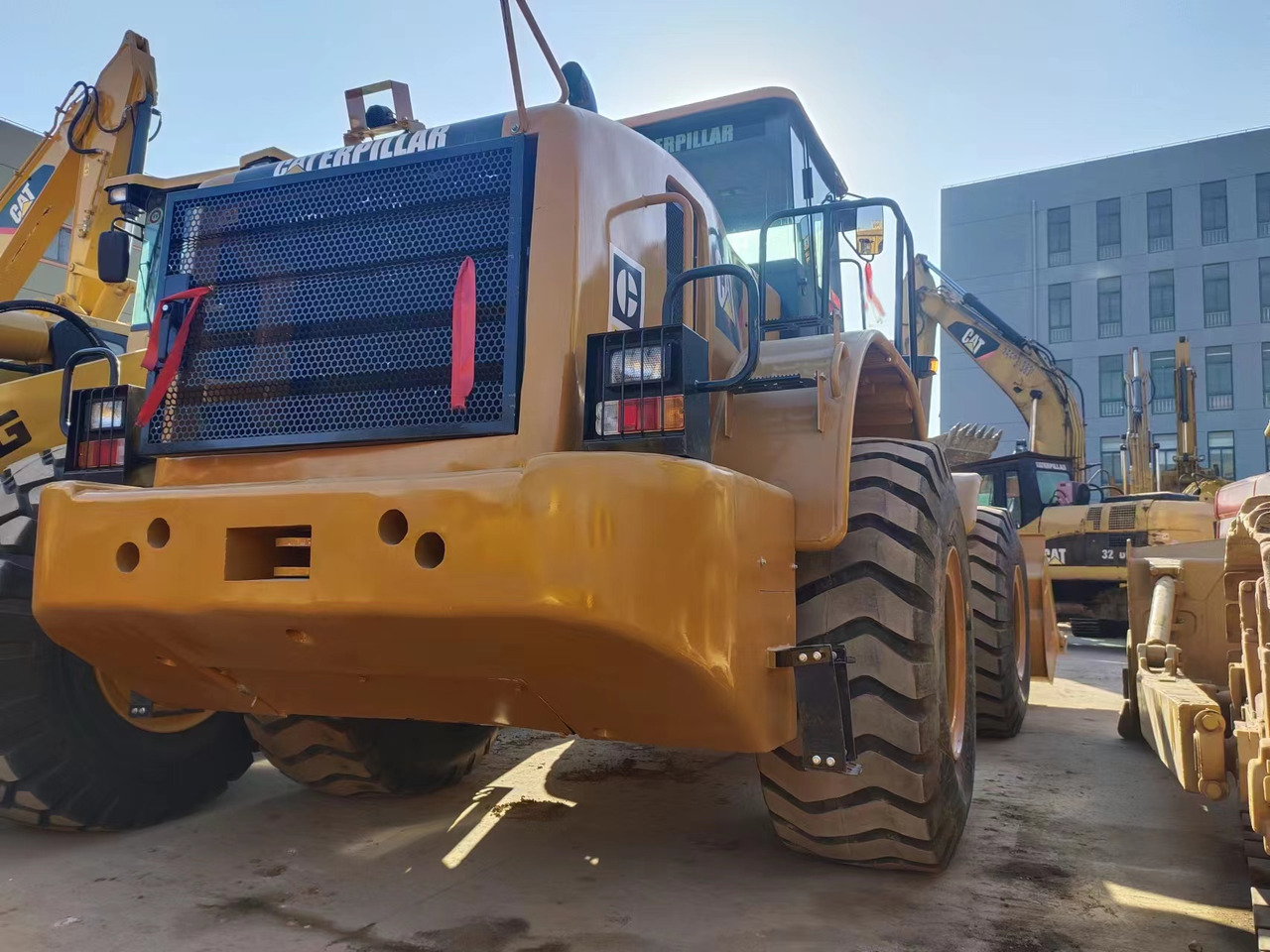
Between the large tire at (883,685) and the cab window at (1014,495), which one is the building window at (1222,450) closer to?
the cab window at (1014,495)

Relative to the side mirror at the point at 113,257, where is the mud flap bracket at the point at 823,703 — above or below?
below

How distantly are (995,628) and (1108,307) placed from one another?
3836cm

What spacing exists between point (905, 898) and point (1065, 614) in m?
10.5

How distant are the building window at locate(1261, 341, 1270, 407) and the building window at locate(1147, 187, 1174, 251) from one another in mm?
5017

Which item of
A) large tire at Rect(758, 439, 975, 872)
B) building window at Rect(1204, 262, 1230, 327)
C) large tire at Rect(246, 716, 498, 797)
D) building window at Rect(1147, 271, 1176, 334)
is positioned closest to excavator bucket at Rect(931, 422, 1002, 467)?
large tire at Rect(246, 716, 498, 797)

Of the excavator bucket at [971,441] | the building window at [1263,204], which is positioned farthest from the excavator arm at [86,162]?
the building window at [1263,204]

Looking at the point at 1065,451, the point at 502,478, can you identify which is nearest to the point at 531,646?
the point at 502,478

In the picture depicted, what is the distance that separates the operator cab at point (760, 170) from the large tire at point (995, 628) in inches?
72.7

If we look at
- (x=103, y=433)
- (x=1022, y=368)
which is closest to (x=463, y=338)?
(x=103, y=433)

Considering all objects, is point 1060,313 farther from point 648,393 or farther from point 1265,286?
point 648,393

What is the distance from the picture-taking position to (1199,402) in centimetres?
3738

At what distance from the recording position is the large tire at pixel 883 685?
9.57ft

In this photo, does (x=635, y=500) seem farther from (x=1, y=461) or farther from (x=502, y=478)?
(x=1, y=461)

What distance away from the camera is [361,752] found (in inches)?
161
